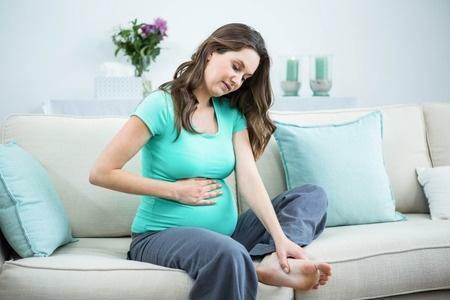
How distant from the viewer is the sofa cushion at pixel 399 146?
255 cm

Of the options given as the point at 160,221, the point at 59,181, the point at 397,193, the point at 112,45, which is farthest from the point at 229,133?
the point at 112,45

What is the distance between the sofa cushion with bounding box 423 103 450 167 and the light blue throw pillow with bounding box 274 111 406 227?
349 millimetres

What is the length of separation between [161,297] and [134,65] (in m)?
2.25

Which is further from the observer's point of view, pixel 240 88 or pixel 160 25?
pixel 160 25

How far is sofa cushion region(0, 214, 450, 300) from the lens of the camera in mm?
1620

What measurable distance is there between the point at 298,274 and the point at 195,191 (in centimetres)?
38

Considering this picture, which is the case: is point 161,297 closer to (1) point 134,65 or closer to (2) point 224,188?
(2) point 224,188

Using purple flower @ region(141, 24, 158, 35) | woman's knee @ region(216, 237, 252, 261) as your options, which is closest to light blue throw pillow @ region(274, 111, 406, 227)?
woman's knee @ region(216, 237, 252, 261)

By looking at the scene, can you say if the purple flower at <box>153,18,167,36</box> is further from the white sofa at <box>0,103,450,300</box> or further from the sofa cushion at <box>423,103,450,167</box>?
the sofa cushion at <box>423,103,450,167</box>

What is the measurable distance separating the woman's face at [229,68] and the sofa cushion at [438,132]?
43.5 inches

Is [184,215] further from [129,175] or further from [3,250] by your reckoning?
[3,250]

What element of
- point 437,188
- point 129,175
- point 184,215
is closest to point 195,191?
point 184,215

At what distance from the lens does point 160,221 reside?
1849mm

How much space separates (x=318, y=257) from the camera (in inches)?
73.3
